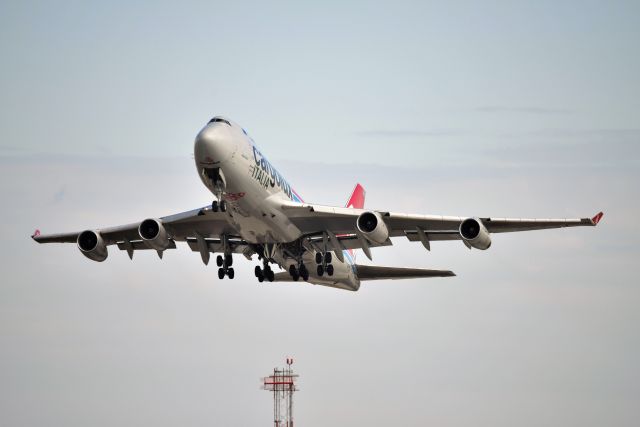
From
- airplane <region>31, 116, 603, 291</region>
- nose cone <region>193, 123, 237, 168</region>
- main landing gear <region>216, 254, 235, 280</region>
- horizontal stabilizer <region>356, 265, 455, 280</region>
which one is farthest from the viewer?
horizontal stabilizer <region>356, 265, 455, 280</region>

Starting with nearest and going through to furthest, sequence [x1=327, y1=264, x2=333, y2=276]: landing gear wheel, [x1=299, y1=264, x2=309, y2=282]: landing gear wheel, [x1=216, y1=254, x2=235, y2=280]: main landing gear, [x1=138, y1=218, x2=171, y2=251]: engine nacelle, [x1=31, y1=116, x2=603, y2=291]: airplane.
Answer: [x1=31, y1=116, x2=603, y2=291]: airplane, [x1=138, y1=218, x2=171, y2=251]: engine nacelle, [x1=216, y1=254, x2=235, y2=280]: main landing gear, [x1=299, y1=264, x2=309, y2=282]: landing gear wheel, [x1=327, y1=264, x2=333, y2=276]: landing gear wheel

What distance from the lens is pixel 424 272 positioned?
63.6 m

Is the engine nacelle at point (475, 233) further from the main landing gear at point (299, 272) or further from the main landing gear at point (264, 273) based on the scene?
the main landing gear at point (264, 273)

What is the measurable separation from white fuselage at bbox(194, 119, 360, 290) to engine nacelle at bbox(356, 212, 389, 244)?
11.1 ft

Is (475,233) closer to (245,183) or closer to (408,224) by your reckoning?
(408,224)

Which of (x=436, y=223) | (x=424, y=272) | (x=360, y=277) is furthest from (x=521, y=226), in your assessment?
(x=360, y=277)

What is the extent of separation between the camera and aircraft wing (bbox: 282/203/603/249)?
181ft

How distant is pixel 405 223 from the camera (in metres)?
57.0

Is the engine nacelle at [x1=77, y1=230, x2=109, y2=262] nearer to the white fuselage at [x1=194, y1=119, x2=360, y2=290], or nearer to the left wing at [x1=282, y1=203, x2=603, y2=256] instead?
the white fuselage at [x1=194, y1=119, x2=360, y2=290]

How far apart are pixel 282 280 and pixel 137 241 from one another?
25.6 ft

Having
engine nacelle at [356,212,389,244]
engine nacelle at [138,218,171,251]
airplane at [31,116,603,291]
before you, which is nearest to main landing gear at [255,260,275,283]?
airplane at [31,116,603,291]

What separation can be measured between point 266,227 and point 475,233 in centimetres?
913

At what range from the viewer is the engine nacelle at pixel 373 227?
178 ft

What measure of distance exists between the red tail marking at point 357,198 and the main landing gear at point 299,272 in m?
12.7
